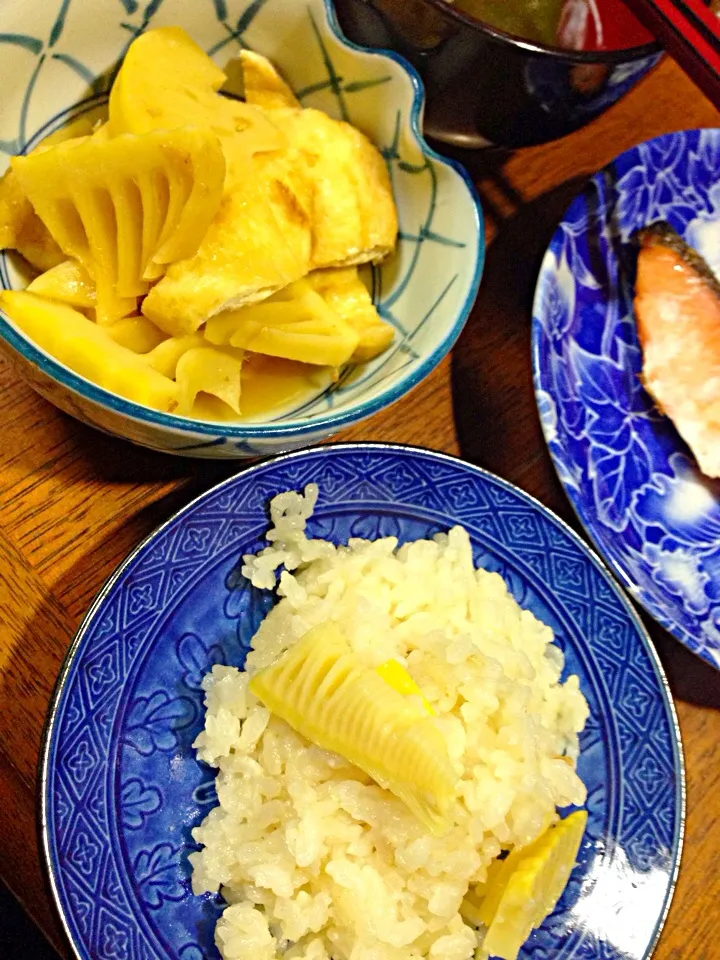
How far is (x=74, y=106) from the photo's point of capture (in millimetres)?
1070

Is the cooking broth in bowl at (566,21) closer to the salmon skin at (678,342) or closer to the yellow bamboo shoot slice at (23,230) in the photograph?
the salmon skin at (678,342)

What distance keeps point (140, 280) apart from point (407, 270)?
1.23 feet

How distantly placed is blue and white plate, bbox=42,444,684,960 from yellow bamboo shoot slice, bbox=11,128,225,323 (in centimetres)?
29

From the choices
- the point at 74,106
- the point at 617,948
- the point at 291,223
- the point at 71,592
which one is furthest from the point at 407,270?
the point at 617,948

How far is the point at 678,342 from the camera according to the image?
4.93ft

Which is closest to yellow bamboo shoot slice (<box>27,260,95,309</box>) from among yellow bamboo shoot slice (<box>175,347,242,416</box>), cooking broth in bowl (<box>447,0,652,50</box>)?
yellow bamboo shoot slice (<box>175,347,242,416</box>)

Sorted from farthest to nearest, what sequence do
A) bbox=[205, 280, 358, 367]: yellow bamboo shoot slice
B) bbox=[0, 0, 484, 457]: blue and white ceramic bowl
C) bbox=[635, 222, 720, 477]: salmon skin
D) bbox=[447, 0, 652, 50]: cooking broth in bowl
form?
bbox=[635, 222, 720, 477]: salmon skin
bbox=[447, 0, 652, 50]: cooking broth in bowl
bbox=[205, 280, 358, 367]: yellow bamboo shoot slice
bbox=[0, 0, 484, 457]: blue and white ceramic bowl

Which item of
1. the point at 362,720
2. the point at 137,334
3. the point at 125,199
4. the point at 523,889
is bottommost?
the point at 523,889

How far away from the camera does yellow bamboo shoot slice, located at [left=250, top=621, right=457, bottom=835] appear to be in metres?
0.93

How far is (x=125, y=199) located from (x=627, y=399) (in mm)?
911

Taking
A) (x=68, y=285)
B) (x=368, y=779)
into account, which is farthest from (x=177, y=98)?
(x=368, y=779)

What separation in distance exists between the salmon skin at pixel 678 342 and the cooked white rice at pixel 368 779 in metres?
0.54

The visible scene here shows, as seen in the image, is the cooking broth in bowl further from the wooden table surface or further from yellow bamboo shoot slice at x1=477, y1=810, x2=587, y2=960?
yellow bamboo shoot slice at x1=477, y1=810, x2=587, y2=960

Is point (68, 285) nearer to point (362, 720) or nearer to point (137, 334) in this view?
point (137, 334)
